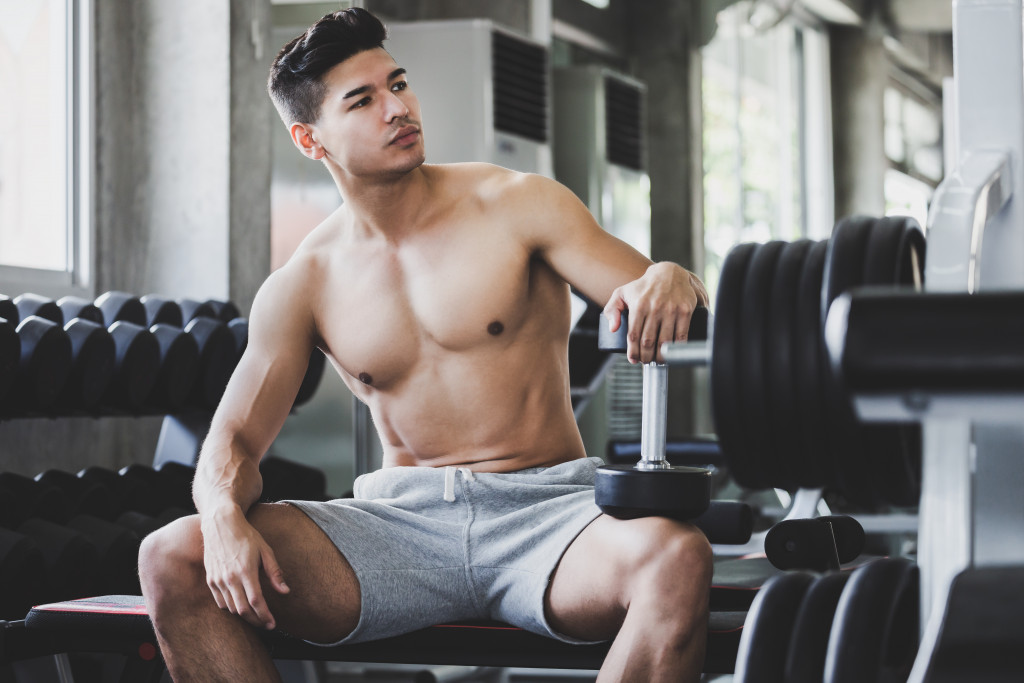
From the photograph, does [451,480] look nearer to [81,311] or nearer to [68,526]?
[68,526]

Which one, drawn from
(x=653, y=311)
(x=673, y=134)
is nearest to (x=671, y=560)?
(x=653, y=311)

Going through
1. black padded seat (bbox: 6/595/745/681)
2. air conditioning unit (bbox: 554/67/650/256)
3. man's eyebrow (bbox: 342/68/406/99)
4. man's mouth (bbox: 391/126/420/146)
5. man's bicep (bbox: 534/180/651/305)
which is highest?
air conditioning unit (bbox: 554/67/650/256)

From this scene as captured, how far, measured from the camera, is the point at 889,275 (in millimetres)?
1201

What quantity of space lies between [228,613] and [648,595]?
60 centimetres

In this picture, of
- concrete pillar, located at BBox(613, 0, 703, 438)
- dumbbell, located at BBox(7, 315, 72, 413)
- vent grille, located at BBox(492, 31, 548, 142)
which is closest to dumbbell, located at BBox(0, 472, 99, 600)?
dumbbell, located at BBox(7, 315, 72, 413)

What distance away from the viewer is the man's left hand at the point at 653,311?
1581mm

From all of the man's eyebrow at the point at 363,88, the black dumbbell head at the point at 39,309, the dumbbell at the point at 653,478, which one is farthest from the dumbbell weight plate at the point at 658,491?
the black dumbbell head at the point at 39,309

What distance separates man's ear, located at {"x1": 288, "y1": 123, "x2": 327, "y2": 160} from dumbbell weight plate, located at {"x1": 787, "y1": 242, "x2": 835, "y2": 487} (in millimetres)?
1122

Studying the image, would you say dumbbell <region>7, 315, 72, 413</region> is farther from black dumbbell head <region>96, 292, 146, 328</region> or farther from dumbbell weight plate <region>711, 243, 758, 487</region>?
dumbbell weight plate <region>711, 243, 758, 487</region>

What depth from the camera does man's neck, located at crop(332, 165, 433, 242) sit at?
2051 mm

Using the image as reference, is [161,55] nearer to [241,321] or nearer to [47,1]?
[47,1]

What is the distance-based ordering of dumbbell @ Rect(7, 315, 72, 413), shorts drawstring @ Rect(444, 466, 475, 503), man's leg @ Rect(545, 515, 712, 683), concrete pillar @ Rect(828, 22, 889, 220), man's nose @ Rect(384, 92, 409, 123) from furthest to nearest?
concrete pillar @ Rect(828, 22, 889, 220) → dumbbell @ Rect(7, 315, 72, 413) → man's nose @ Rect(384, 92, 409, 123) → shorts drawstring @ Rect(444, 466, 475, 503) → man's leg @ Rect(545, 515, 712, 683)

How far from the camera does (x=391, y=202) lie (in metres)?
2.06

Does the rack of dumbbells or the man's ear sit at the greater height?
the man's ear
